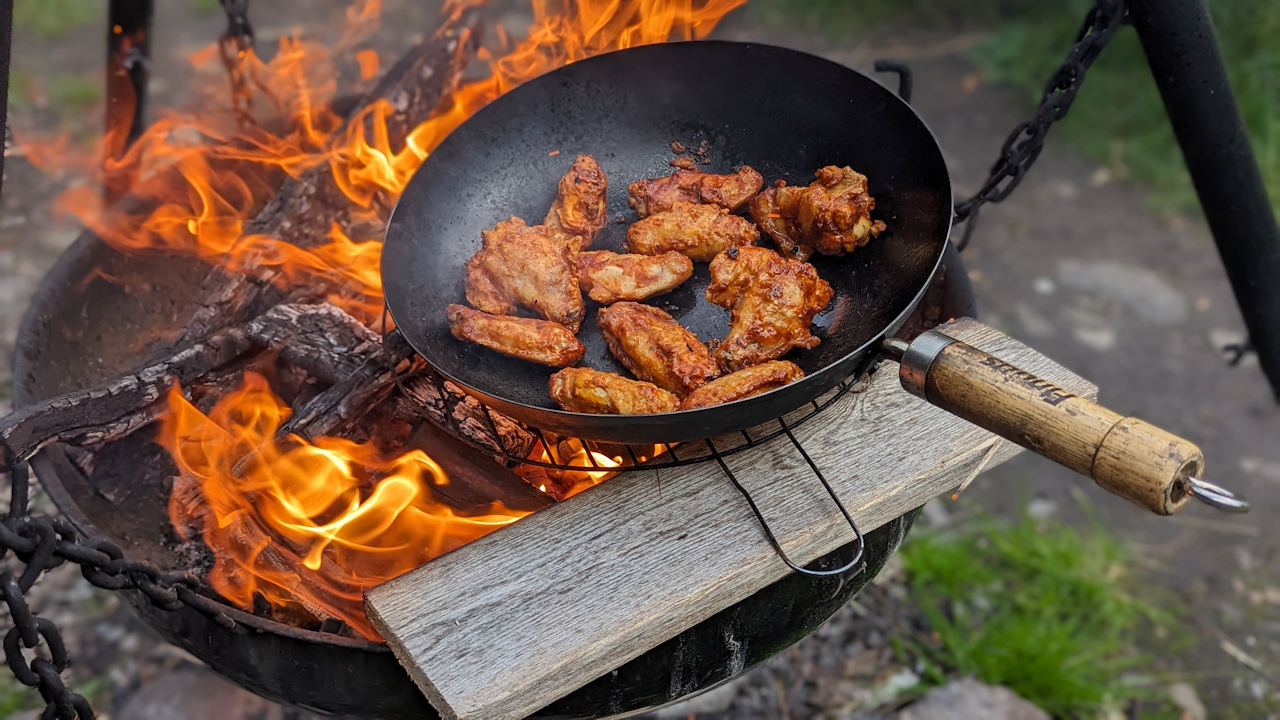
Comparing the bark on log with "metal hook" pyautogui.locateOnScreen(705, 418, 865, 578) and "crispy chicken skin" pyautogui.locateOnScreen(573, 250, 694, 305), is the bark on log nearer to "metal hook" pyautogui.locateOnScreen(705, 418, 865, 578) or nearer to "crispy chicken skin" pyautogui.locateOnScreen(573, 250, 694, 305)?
"crispy chicken skin" pyautogui.locateOnScreen(573, 250, 694, 305)

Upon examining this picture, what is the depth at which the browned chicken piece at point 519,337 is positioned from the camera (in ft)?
8.89

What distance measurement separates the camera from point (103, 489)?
2.93 meters

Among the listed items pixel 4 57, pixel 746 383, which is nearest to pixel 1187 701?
pixel 746 383

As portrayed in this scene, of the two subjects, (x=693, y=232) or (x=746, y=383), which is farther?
(x=693, y=232)

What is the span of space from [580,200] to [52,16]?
20.0 ft

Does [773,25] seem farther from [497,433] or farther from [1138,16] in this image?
[497,433]

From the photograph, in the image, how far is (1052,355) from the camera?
497 centimetres

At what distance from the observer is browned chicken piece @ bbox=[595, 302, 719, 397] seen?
2.61 metres

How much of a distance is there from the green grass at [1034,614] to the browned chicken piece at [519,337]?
1969mm

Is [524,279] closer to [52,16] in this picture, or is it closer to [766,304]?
[766,304]

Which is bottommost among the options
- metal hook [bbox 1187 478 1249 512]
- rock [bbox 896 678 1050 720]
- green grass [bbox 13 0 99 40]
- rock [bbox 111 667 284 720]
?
rock [bbox 896 678 1050 720]

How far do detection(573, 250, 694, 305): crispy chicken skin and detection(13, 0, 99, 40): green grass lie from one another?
234 inches

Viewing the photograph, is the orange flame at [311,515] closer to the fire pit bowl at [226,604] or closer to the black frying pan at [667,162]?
the fire pit bowl at [226,604]

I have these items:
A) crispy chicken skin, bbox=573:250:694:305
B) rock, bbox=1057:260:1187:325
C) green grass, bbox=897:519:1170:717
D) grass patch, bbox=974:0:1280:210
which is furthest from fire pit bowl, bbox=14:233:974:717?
grass patch, bbox=974:0:1280:210
